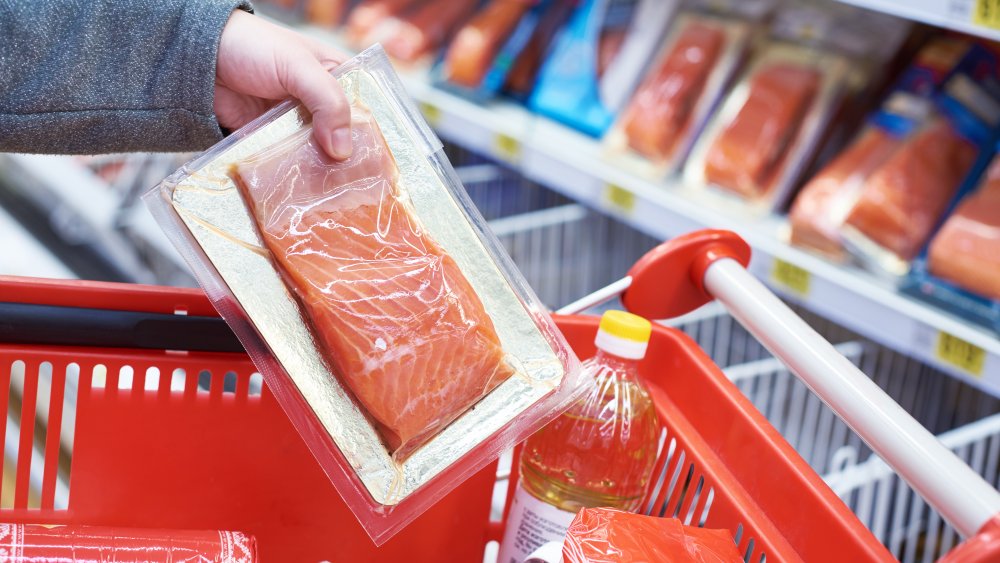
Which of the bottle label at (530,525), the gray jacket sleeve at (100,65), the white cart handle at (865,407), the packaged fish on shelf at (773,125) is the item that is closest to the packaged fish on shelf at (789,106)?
the packaged fish on shelf at (773,125)

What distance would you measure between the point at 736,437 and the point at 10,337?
2.19 feet

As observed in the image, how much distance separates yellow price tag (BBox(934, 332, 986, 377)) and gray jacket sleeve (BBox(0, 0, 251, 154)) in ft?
3.40

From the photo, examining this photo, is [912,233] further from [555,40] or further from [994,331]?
[555,40]

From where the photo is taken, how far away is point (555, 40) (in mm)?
2262

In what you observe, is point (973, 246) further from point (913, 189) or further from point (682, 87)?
point (682, 87)

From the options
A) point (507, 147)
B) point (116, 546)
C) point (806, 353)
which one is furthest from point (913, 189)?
point (116, 546)

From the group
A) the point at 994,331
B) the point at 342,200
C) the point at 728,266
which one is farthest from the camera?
the point at 994,331

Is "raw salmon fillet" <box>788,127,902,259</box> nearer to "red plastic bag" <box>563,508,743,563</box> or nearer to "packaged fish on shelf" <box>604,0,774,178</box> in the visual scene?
"packaged fish on shelf" <box>604,0,774,178</box>

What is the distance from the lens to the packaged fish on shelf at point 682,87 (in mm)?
1947

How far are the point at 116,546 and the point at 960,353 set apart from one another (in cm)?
111

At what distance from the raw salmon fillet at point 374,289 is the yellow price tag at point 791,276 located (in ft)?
2.72

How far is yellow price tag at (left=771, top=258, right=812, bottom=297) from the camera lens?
157 centimetres

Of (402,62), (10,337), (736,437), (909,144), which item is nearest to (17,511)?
(10,337)

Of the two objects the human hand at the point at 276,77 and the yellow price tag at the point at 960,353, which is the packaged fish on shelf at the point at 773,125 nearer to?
the yellow price tag at the point at 960,353
